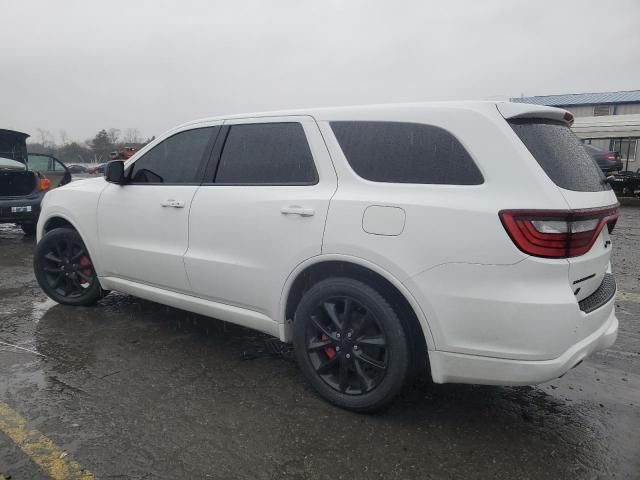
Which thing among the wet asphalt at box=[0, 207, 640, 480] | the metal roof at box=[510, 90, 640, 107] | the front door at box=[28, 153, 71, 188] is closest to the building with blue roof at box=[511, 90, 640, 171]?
the metal roof at box=[510, 90, 640, 107]

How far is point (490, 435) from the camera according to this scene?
8.58ft

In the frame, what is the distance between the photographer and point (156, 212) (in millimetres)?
3729

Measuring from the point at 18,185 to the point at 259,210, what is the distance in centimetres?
756

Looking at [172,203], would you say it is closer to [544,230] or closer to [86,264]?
[86,264]

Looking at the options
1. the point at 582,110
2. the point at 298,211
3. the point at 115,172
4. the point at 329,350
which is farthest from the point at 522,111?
the point at 582,110

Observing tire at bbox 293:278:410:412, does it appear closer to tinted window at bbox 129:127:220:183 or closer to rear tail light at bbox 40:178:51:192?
tinted window at bbox 129:127:220:183

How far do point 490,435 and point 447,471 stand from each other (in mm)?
427

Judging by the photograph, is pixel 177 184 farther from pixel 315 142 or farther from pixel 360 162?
pixel 360 162

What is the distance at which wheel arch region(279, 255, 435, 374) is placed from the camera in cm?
251

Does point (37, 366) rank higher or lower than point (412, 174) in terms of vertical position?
lower

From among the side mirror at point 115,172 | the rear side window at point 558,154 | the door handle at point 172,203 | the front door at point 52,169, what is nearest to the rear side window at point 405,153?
the rear side window at point 558,154

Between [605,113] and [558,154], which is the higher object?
[605,113]

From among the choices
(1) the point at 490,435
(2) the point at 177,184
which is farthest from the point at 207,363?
(1) the point at 490,435

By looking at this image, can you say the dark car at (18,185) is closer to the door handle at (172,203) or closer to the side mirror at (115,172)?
the side mirror at (115,172)
